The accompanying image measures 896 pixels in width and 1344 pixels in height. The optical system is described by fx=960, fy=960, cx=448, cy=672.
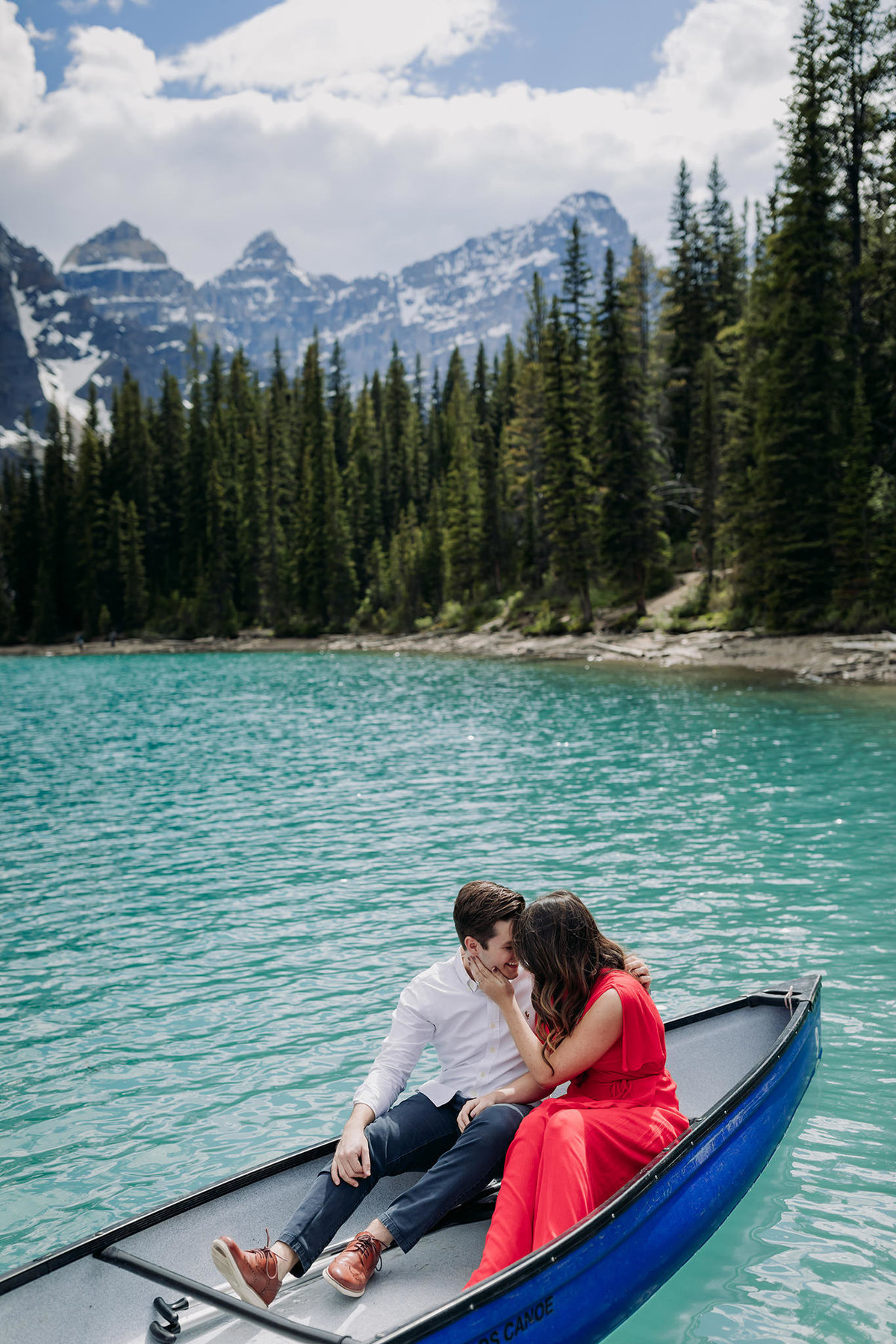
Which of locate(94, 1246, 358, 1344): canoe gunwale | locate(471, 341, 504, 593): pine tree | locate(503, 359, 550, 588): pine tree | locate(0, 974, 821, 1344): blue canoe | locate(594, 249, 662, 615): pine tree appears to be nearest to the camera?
locate(94, 1246, 358, 1344): canoe gunwale

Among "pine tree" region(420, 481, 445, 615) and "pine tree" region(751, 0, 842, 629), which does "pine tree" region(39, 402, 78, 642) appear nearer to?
"pine tree" region(420, 481, 445, 615)

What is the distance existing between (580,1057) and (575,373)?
53311 mm

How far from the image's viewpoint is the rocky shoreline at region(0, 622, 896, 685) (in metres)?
32.9

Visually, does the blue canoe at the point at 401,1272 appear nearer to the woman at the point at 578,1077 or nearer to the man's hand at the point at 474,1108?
the woman at the point at 578,1077

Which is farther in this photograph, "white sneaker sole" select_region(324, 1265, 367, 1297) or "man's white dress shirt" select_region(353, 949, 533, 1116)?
"man's white dress shirt" select_region(353, 949, 533, 1116)

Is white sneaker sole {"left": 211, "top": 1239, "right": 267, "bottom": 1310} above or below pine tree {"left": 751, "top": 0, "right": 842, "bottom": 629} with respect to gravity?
below

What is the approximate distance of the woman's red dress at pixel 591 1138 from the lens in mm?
3891

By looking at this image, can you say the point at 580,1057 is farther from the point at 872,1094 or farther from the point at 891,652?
the point at 891,652

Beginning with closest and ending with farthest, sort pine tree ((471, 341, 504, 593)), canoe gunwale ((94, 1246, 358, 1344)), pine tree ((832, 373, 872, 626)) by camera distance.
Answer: canoe gunwale ((94, 1246, 358, 1344))
pine tree ((832, 373, 872, 626))
pine tree ((471, 341, 504, 593))

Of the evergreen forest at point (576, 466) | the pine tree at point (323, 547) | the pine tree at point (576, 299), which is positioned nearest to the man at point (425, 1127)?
the evergreen forest at point (576, 466)

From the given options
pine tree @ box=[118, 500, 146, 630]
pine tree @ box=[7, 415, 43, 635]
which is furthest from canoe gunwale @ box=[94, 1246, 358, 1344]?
pine tree @ box=[7, 415, 43, 635]

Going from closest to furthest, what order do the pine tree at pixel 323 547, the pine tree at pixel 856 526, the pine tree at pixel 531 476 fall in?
the pine tree at pixel 856 526 → the pine tree at pixel 531 476 → the pine tree at pixel 323 547

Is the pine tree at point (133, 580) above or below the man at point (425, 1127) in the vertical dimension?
above

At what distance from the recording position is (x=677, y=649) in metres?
41.9
